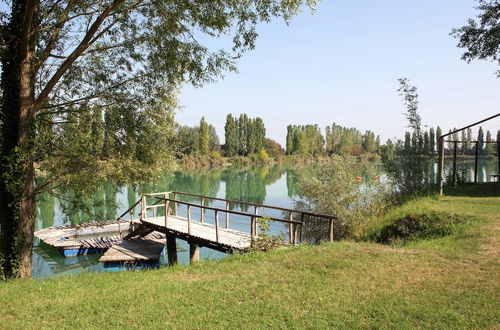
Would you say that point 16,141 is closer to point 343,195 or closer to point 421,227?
point 421,227

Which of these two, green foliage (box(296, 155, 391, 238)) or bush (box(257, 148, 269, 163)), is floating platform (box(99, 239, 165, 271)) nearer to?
green foliage (box(296, 155, 391, 238))

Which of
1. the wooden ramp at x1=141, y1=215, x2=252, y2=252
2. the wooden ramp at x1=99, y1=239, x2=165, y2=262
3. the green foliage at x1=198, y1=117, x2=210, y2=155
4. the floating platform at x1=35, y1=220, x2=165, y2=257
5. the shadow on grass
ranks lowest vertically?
the floating platform at x1=35, y1=220, x2=165, y2=257

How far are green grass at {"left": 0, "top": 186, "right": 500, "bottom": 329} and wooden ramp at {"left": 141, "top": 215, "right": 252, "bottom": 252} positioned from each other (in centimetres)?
303

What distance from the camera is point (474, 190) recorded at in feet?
49.3

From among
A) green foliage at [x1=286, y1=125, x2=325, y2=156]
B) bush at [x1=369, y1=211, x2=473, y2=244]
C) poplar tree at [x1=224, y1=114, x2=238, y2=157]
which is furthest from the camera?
green foliage at [x1=286, y1=125, x2=325, y2=156]

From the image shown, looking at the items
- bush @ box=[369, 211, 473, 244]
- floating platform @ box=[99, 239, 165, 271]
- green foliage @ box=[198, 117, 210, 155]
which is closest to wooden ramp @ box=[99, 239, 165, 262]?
floating platform @ box=[99, 239, 165, 271]

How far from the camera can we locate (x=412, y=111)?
18.7 m

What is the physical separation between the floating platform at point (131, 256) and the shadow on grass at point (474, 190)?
11.8 metres

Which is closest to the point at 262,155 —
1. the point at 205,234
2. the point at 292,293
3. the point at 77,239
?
the point at 77,239

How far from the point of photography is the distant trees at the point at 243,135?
259 feet

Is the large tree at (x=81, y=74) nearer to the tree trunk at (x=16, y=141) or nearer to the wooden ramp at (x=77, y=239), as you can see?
the tree trunk at (x=16, y=141)

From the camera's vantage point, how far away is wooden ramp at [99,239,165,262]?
1623 cm

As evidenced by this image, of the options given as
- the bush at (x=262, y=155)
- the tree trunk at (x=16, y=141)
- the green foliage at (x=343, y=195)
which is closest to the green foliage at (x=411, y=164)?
the green foliage at (x=343, y=195)

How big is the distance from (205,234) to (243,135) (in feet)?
227
